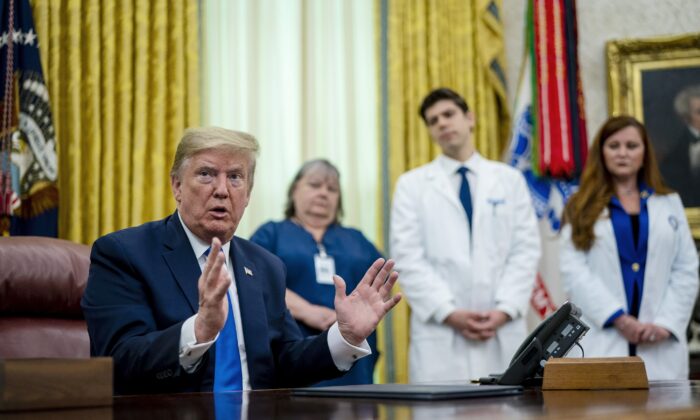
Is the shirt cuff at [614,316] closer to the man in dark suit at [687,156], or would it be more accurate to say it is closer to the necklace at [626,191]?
the necklace at [626,191]

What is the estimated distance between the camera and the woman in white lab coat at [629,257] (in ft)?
13.6

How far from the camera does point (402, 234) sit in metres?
4.54

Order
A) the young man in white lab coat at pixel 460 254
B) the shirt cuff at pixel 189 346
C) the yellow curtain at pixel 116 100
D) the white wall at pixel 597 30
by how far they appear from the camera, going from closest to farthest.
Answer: the shirt cuff at pixel 189 346, the young man in white lab coat at pixel 460 254, the yellow curtain at pixel 116 100, the white wall at pixel 597 30

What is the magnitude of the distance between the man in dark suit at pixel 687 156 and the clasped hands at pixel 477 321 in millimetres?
1989

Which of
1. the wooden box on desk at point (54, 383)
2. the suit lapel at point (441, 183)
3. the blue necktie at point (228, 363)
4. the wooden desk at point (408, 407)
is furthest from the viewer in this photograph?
the suit lapel at point (441, 183)

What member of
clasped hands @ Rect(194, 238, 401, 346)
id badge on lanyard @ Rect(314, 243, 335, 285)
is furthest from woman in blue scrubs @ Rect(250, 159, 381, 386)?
clasped hands @ Rect(194, 238, 401, 346)

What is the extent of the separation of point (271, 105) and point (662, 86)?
2413 mm

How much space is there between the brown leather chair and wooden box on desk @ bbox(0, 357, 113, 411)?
46.6 inches

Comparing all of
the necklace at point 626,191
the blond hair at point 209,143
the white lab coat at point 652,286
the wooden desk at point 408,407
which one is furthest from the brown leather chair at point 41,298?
the necklace at point 626,191

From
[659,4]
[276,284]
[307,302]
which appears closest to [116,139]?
[307,302]

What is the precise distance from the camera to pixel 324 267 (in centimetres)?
449

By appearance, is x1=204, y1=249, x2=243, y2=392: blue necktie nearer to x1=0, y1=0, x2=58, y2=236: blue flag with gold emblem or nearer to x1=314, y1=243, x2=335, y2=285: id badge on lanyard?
x1=314, y1=243, x2=335, y2=285: id badge on lanyard

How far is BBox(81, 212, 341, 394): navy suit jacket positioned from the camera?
216 cm

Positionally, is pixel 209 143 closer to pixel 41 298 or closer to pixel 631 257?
pixel 41 298
